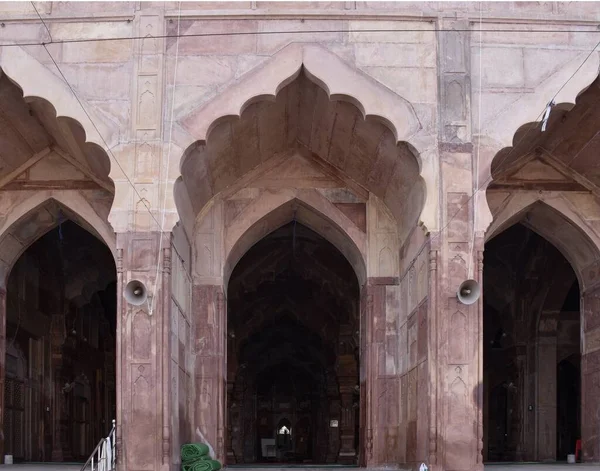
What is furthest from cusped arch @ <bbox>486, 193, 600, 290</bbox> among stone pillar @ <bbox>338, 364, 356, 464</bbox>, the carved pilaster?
stone pillar @ <bbox>338, 364, 356, 464</bbox>

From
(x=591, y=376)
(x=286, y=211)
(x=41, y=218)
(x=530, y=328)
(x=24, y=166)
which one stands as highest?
(x=24, y=166)

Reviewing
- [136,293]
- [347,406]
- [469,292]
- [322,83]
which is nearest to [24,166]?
[136,293]

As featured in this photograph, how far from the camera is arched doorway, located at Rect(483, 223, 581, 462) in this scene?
19938 millimetres

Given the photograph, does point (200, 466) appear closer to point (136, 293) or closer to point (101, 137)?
point (136, 293)

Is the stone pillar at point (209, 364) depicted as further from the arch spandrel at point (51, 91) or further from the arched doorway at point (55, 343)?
the arched doorway at point (55, 343)

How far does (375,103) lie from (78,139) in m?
3.91

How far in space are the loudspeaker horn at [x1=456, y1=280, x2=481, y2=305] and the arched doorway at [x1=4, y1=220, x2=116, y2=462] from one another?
26.3ft

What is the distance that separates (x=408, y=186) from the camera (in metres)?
13.6

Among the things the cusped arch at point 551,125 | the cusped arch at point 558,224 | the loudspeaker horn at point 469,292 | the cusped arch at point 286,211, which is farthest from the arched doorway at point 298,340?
the loudspeaker horn at point 469,292

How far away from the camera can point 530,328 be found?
20.7 m

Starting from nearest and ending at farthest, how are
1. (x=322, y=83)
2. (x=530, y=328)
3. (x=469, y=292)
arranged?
(x=469, y=292)
(x=322, y=83)
(x=530, y=328)

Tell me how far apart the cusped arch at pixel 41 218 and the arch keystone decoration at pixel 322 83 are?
2744 mm

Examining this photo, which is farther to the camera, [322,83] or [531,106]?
[322,83]

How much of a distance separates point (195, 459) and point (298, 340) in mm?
16948
